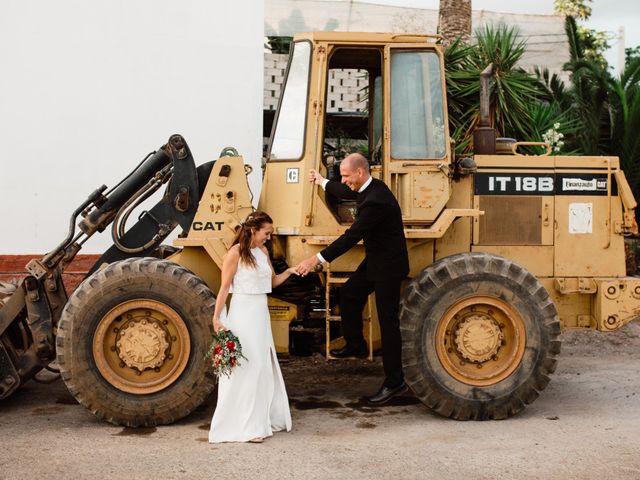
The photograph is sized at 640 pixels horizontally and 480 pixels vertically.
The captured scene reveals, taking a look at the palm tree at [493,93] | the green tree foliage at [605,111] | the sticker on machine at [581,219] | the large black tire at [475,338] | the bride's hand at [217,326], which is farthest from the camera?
the green tree foliage at [605,111]

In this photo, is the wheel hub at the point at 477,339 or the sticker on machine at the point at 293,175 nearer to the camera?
the wheel hub at the point at 477,339

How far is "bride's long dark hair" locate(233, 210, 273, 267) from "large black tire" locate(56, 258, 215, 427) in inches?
19.5

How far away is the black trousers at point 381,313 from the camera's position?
6.35 m

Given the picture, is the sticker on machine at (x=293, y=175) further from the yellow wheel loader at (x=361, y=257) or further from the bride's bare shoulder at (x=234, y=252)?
the bride's bare shoulder at (x=234, y=252)

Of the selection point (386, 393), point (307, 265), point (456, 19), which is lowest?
point (386, 393)

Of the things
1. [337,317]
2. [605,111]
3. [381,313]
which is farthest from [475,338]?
[605,111]

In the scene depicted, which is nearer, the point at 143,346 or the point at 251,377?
the point at 251,377

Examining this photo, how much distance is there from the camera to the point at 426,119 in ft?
21.7

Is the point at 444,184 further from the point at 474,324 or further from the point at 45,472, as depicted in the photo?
the point at 45,472

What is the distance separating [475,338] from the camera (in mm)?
6453

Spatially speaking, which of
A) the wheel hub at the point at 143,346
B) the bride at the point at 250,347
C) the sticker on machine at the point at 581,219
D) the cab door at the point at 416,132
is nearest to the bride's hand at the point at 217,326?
the bride at the point at 250,347

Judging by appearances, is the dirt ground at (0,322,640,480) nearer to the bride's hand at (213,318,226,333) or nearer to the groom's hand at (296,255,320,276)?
the bride's hand at (213,318,226,333)

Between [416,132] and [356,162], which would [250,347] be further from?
[416,132]

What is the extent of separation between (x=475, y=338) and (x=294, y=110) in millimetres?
2384
